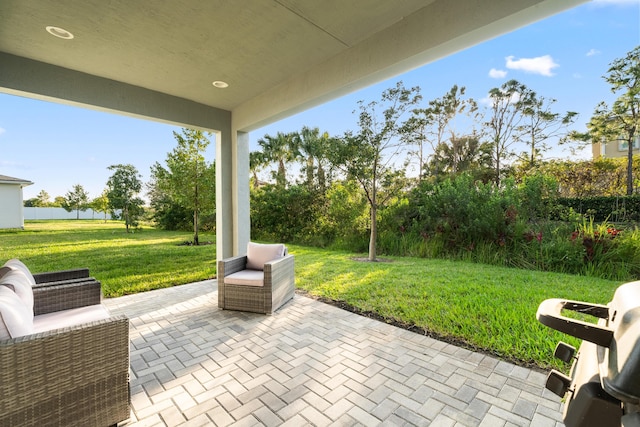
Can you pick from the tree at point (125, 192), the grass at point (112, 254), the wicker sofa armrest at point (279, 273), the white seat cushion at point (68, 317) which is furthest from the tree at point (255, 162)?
the white seat cushion at point (68, 317)

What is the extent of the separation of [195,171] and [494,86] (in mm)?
10847

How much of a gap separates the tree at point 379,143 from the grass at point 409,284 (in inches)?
70.3

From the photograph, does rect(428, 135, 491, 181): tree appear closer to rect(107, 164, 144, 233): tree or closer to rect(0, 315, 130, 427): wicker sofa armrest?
rect(0, 315, 130, 427): wicker sofa armrest

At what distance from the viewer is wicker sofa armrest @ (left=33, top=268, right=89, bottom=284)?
8.56ft

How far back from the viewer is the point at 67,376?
1460mm

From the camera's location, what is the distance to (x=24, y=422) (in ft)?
4.42

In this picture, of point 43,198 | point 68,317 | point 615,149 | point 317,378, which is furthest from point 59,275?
point 615,149

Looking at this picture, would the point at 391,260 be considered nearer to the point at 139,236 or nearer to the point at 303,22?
the point at 303,22

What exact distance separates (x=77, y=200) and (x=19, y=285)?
1026 cm

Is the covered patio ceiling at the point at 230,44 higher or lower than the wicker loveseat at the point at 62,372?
higher

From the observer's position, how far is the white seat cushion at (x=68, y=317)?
1.96m

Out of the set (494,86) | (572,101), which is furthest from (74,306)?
(494,86)

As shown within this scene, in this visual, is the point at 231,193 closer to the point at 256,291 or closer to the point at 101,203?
the point at 256,291

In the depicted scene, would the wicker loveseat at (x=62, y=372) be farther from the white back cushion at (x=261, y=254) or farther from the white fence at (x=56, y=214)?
the white fence at (x=56, y=214)
